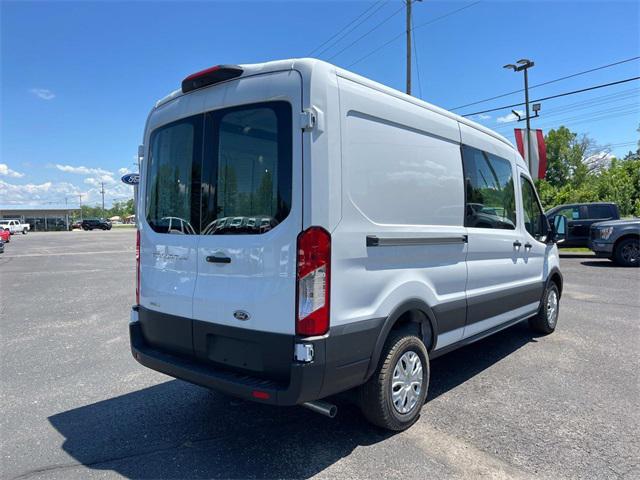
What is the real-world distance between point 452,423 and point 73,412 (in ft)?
10.3

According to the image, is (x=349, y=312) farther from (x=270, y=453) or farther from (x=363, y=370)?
(x=270, y=453)

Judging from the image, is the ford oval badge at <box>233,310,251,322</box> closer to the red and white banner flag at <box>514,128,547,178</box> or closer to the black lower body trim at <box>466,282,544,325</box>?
the black lower body trim at <box>466,282,544,325</box>

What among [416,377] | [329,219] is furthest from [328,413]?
[329,219]

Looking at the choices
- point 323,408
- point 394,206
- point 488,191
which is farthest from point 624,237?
point 323,408

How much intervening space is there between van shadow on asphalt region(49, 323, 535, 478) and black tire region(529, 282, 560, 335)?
7.69 ft

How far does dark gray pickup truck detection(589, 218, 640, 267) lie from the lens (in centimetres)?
1328

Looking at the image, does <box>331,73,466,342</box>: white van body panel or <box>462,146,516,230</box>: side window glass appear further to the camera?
<box>462,146,516,230</box>: side window glass

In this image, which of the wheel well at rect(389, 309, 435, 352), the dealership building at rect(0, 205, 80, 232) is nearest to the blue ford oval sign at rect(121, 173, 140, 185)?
the wheel well at rect(389, 309, 435, 352)

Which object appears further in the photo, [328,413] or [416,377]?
[416,377]

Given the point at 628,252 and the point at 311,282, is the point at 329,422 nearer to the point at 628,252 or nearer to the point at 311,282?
the point at 311,282

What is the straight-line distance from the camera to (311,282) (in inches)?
108

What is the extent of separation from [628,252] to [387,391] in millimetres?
13347

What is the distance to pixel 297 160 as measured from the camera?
2.84m

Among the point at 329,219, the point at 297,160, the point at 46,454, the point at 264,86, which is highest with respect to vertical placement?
the point at 264,86
